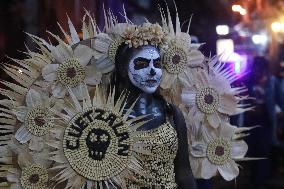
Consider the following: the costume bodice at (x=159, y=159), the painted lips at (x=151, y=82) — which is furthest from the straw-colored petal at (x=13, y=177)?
the painted lips at (x=151, y=82)

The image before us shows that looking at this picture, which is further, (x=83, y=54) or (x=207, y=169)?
(x=207, y=169)

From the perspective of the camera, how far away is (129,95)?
3334mm

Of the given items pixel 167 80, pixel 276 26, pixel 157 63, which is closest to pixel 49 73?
pixel 157 63

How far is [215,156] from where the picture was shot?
3.76 m

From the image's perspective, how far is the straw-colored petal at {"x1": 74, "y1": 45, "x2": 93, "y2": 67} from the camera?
135 inches

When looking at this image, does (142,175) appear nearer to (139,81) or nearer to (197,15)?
(139,81)

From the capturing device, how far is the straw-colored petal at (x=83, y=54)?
11.3 feet

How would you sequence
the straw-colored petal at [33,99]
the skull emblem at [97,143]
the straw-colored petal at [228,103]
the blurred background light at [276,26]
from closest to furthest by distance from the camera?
1. the skull emblem at [97,143]
2. the straw-colored petal at [33,99]
3. the straw-colored petal at [228,103]
4. the blurred background light at [276,26]

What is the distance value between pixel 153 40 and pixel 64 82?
1.82ft

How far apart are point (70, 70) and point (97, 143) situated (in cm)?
57

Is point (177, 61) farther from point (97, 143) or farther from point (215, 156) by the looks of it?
point (97, 143)

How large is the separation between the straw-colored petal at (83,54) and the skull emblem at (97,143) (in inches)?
21.8

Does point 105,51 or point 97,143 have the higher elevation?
point 105,51

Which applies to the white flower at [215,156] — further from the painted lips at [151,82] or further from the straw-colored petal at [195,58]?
the painted lips at [151,82]
